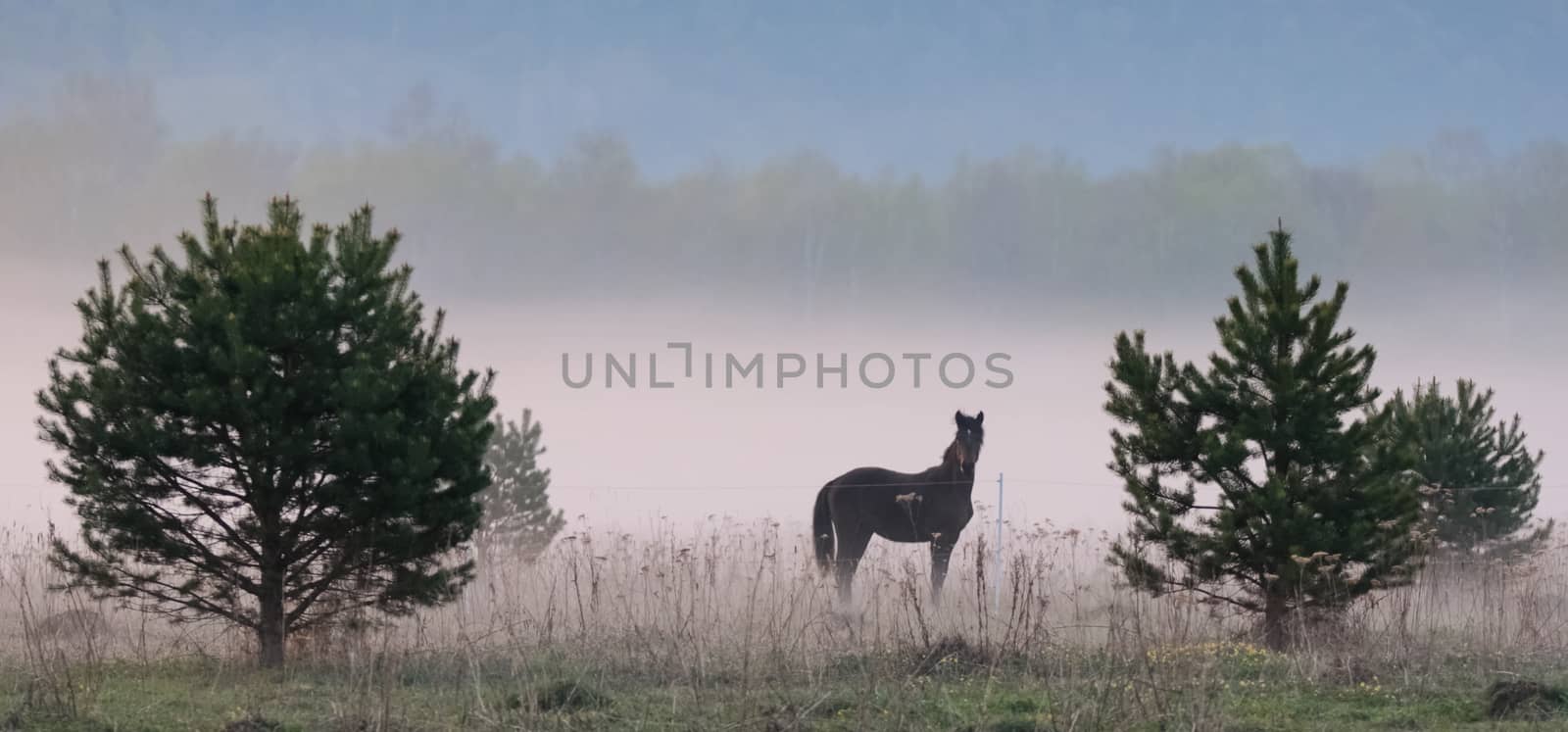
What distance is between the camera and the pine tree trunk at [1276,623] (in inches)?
545

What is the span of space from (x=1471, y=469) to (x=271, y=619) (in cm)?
1872

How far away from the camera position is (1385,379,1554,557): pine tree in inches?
847

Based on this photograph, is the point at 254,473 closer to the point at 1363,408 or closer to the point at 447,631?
the point at 447,631

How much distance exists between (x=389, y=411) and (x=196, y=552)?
237cm

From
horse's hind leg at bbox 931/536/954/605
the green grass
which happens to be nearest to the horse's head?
horse's hind leg at bbox 931/536/954/605

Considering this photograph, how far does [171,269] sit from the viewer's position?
41.8ft

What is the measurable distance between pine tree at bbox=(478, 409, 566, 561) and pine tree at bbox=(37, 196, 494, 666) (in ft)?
34.6

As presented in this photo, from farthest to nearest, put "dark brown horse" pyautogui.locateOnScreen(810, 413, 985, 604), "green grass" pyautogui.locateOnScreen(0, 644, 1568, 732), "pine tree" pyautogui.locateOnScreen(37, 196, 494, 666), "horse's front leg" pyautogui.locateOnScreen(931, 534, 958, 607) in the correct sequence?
"dark brown horse" pyautogui.locateOnScreen(810, 413, 985, 604) → "horse's front leg" pyautogui.locateOnScreen(931, 534, 958, 607) → "pine tree" pyautogui.locateOnScreen(37, 196, 494, 666) → "green grass" pyautogui.locateOnScreen(0, 644, 1568, 732)

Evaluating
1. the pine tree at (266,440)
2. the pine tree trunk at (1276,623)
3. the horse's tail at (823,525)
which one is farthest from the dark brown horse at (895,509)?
the pine tree at (266,440)

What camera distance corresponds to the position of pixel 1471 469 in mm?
22172

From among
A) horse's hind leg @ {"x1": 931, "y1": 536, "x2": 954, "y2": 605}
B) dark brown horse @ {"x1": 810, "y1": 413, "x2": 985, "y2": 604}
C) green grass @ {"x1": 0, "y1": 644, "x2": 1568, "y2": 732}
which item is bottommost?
green grass @ {"x1": 0, "y1": 644, "x2": 1568, "y2": 732}

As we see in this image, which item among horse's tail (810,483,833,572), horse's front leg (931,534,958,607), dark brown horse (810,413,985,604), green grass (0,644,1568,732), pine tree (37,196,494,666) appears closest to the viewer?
green grass (0,644,1568,732)

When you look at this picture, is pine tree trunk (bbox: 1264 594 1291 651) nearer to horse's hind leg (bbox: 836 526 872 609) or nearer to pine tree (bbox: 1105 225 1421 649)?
pine tree (bbox: 1105 225 1421 649)

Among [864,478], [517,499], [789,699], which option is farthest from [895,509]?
[789,699]
